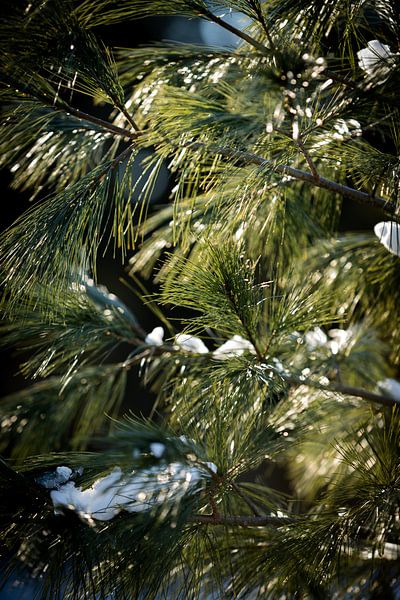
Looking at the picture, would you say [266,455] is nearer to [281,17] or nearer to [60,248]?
[60,248]

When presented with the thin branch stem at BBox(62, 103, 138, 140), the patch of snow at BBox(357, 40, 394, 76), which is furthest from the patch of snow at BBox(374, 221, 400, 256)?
the thin branch stem at BBox(62, 103, 138, 140)

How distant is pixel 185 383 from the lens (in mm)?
677

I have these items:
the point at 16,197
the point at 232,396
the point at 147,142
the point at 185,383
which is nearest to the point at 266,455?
the point at 232,396

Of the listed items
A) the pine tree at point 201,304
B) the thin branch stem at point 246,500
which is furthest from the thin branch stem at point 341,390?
the thin branch stem at point 246,500

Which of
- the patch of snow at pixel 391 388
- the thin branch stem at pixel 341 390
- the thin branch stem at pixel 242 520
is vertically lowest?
the patch of snow at pixel 391 388

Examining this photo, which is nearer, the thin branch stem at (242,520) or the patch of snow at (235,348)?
the thin branch stem at (242,520)

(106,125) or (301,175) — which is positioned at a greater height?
(106,125)

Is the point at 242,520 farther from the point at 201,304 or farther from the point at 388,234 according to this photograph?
the point at 388,234

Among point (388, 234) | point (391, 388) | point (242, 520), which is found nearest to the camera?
point (242, 520)

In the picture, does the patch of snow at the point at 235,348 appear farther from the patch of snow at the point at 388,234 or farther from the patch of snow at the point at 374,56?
the patch of snow at the point at 374,56

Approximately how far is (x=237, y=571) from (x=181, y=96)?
0.44 meters

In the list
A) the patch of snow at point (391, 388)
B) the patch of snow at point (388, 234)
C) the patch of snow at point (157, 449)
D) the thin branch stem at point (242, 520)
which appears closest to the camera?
the patch of snow at point (157, 449)

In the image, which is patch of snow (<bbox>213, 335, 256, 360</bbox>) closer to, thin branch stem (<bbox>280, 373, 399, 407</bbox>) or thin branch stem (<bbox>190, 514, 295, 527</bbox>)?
thin branch stem (<bbox>280, 373, 399, 407</bbox>)

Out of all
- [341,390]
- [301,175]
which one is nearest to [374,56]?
[301,175]
